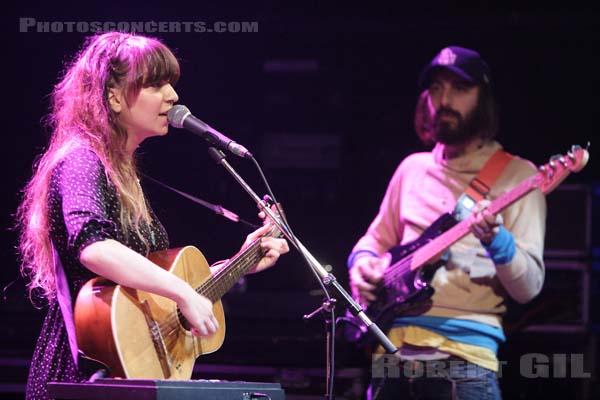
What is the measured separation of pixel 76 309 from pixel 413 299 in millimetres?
1966

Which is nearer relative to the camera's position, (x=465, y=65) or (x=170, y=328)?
(x=170, y=328)

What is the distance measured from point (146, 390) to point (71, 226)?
0.57 metres

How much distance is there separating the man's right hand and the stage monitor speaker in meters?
1.94

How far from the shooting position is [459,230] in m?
4.02

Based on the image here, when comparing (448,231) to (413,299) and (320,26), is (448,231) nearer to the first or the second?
(413,299)

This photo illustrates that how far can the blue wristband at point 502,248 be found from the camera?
3.73 m

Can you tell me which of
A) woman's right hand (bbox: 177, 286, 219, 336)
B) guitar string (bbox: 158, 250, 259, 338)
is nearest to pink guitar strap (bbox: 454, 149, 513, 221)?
guitar string (bbox: 158, 250, 259, 338)

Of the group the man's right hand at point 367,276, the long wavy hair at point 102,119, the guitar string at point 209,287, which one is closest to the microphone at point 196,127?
the long wavy hair at point 102,119

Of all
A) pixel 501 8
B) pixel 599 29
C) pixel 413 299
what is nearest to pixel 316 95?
pixel 501 8

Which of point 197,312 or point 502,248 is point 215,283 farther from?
point 502,248

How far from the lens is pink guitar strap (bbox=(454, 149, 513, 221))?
407 cm

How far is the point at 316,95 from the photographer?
5883mm

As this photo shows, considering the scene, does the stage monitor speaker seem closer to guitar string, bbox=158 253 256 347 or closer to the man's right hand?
guitar string, bbox=158 253 256 347
